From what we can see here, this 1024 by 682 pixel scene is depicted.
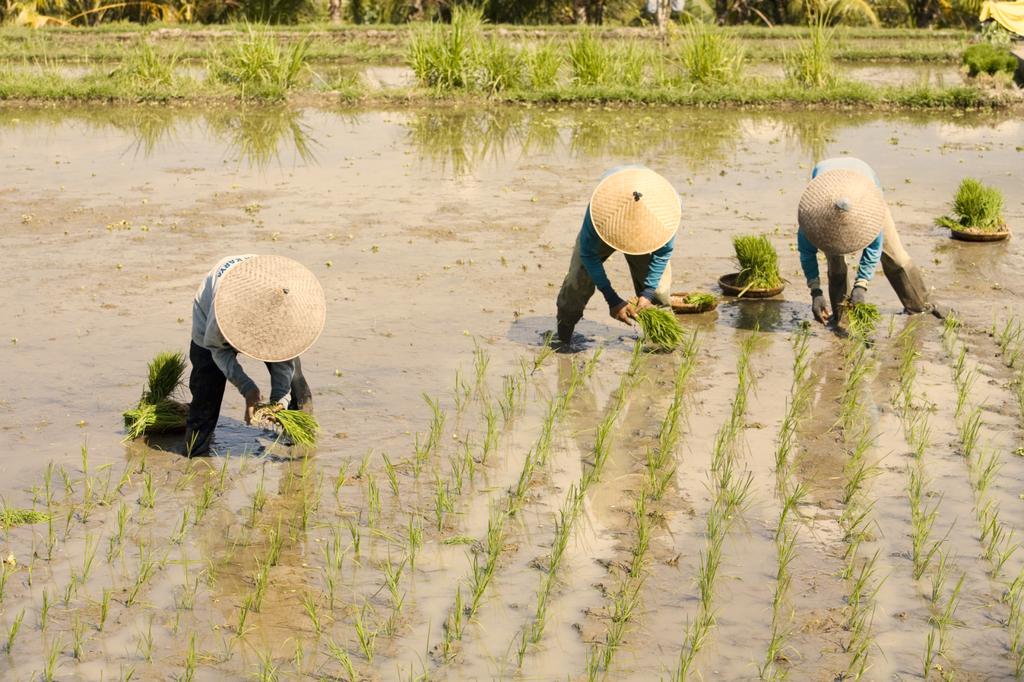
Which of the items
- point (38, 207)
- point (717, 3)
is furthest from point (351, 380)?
point (717, 3)

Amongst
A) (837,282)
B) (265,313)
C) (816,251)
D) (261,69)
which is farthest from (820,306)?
(261,69)

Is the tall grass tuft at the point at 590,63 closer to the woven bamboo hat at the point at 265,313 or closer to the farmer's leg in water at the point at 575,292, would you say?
the farmer's leg in water at the point at 575,292

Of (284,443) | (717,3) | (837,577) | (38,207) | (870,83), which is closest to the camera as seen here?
(837,577)

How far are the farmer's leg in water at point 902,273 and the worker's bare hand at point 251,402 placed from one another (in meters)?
3.58

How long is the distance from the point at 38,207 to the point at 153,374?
492 cm

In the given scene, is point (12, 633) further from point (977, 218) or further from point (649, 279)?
point (977, 218)

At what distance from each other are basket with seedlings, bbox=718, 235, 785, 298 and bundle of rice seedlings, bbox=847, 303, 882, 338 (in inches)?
36.1

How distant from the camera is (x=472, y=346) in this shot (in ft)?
23.0

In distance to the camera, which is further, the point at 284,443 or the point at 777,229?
the point at 777,229

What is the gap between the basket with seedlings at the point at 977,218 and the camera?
29.6 feet

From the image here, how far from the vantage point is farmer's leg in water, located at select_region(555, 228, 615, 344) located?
664cm

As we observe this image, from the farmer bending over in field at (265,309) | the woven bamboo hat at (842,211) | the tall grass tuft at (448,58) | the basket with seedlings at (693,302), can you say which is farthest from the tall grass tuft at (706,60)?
→ the farmer bending over in field at (265,309)

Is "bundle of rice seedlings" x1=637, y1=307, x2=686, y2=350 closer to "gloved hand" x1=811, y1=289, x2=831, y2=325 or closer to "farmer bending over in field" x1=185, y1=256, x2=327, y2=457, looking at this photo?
"gloved hand" x1=811, y1=289, x2=831, y2=325

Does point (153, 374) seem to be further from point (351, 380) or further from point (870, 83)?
point (870, 83)
